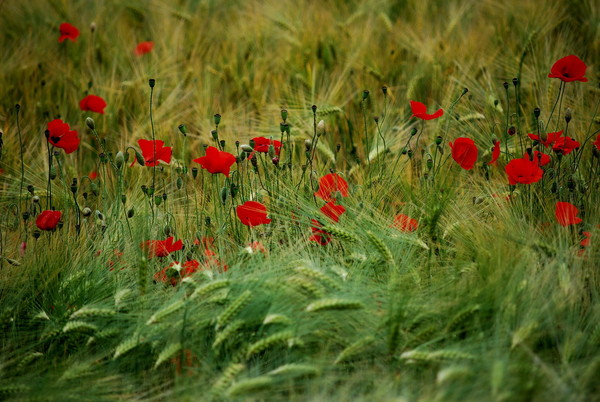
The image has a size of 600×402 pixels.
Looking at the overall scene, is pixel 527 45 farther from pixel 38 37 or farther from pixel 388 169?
pixel 38 37

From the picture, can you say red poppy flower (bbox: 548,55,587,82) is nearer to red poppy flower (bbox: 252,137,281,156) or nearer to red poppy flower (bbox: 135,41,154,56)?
red poppy flower (bbox: 252,137,281,156)

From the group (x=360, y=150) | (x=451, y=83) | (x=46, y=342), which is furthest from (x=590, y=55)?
(x=46, y=342)

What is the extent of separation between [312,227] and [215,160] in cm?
35

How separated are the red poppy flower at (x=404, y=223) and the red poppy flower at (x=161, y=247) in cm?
62

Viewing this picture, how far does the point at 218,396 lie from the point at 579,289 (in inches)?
35.6

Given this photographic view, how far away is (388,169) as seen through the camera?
7.41 ft

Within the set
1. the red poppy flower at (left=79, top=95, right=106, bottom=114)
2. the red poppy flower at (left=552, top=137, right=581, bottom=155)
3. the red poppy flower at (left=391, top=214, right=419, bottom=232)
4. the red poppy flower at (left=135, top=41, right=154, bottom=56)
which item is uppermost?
the red poppy flower at (left=135, top=41, right=154, bottom=56)

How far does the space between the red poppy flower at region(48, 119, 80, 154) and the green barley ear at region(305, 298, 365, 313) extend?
1.02 metres

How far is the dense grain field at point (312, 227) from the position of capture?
1470mm

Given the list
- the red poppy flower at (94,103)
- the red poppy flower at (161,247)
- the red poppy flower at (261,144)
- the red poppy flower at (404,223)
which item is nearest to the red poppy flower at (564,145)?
the red poppy flower at (404,223)

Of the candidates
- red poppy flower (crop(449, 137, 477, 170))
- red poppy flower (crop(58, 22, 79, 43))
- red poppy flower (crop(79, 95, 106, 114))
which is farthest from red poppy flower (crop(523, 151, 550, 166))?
red poppy flower (crop(58, 22, 79, 43))

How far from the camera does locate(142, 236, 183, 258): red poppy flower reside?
6.06 feet

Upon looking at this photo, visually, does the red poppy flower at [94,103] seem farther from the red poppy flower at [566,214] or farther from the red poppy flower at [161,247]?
the red poppy flower at [566,214]

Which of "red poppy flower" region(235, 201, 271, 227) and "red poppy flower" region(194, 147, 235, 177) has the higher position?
"red poppy flower" region(194, 147, 235, 177)
